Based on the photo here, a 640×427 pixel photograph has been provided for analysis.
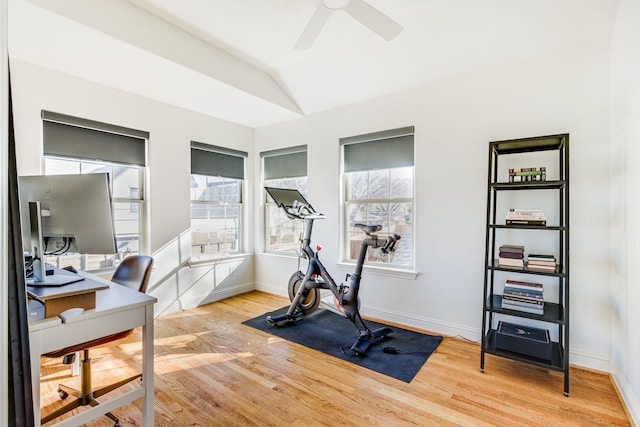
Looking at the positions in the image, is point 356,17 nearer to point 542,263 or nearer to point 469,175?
point 469,175

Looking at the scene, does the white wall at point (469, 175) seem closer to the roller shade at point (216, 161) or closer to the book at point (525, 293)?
the book at point (525, 293)

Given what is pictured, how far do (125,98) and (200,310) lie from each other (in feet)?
8.40

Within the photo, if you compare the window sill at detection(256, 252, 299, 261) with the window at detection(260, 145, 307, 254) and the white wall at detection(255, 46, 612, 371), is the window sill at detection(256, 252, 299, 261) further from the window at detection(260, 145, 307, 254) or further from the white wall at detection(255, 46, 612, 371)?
the white wall at detection(255, 46, 612, 371)

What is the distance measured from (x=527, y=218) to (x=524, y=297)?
0.60 meters

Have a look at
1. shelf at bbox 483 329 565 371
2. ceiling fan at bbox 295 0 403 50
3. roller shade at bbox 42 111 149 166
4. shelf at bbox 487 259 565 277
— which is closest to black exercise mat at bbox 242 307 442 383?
shelf at bbox 483 329 565 371

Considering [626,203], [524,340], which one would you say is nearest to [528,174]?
[626,203]

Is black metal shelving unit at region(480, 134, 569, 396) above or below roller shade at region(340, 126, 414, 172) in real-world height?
below

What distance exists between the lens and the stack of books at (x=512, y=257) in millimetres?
2395

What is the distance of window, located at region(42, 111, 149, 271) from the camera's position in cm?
296

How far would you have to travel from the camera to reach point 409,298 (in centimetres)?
336

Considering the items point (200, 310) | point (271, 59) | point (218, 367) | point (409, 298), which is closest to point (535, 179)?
point (409, 298)

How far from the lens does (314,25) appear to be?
2236mm

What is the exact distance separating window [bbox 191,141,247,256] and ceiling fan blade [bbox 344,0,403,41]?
104 inches

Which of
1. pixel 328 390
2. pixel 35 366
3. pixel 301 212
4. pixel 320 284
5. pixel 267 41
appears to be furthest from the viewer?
pixel 301 212
